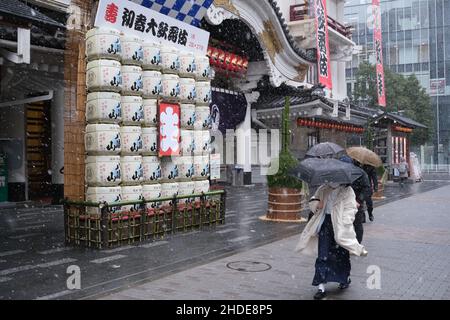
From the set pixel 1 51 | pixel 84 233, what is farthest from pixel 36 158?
pixel 84 233

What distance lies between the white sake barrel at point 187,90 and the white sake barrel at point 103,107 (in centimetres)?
190

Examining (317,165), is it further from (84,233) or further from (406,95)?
(406,95)

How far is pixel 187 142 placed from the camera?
10406 millimetres

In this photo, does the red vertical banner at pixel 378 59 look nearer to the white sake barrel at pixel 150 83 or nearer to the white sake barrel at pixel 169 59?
the white sake barrel at pixel 169 59

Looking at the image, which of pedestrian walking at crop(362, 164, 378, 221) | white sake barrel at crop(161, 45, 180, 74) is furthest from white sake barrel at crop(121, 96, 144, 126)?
pedestrian walking at crop(362, 164, 378, 221)

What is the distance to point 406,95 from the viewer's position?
4219 centimetres

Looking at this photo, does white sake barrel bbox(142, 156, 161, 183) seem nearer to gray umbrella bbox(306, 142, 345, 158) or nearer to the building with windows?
gray umbrella bbox(306, 142, 345, 158)

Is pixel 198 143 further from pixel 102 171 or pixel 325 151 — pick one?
pixel 325 151

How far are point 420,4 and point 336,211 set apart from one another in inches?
2320

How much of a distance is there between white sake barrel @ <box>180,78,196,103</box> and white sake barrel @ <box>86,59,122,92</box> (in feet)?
6.09

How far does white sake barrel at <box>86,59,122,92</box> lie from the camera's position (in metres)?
8.46

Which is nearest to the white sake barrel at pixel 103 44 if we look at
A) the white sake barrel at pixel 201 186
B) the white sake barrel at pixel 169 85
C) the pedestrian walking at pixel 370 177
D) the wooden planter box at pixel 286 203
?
the white sake barrel at pixel 169 85

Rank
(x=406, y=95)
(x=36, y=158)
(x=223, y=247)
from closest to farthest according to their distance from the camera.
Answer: (x=223, y=247)
(x=36, y=158)
(x=406, y=95)

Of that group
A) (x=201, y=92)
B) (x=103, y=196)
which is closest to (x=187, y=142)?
(x=201, y=92)
